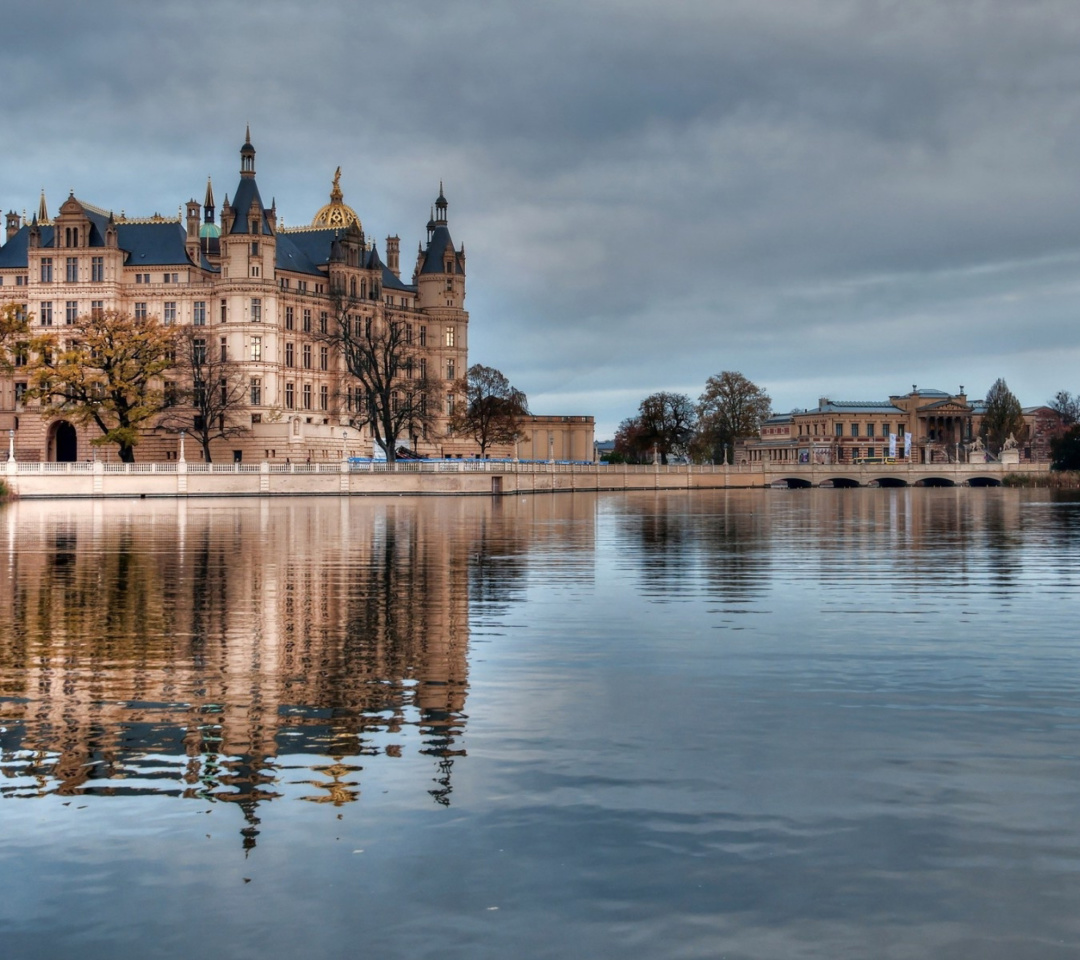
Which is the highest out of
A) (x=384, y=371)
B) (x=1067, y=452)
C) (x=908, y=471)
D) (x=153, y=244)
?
(x=153, y=244)

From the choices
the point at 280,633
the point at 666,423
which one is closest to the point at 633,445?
the point at 666,423

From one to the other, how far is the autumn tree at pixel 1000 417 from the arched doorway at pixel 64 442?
396ft

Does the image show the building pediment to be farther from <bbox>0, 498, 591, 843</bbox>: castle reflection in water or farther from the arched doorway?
<bbox>0, 498, 591, 843</bbox>: castle reflection in water

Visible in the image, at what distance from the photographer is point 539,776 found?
9219 mm

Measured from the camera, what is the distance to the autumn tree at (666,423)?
473 feet

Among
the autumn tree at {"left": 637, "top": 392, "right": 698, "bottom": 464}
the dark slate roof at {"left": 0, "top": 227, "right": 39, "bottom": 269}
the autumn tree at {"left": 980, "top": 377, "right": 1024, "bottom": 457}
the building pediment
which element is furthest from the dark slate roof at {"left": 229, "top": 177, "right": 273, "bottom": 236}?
the building pediment

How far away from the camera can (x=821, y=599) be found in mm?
20500

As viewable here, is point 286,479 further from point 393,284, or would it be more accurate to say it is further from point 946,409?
point 946,409

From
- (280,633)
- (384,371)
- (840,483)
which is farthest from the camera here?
(840,483)

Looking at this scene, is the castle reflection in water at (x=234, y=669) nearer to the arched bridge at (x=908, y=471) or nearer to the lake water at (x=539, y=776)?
the lake water at (x=539, y=776)

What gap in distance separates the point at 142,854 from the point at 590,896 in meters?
2.76

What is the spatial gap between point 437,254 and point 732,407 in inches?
1481

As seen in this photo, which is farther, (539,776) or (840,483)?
(840,483)

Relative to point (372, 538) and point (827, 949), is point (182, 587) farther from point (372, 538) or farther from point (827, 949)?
point (827, 949)
